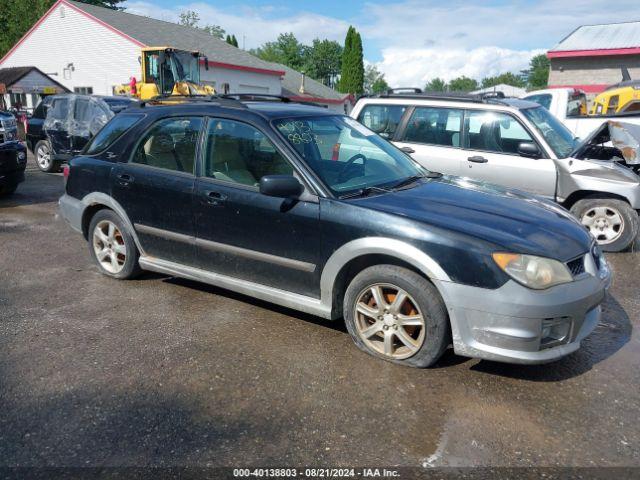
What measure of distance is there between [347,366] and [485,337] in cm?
92

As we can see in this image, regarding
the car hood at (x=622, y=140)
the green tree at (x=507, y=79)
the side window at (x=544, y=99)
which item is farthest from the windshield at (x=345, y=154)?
the green tree at (x=507, y=79)

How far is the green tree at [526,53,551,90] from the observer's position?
115500mm

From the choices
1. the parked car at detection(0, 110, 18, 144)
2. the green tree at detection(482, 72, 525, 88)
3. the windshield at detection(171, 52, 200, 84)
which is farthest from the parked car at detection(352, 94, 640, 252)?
the green tree at detection(482, 72, 525, 88)

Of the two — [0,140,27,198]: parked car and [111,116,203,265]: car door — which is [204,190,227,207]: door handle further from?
[0,140,27,198]: parked car

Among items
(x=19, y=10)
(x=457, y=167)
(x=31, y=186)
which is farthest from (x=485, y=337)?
(x=19, y=10)

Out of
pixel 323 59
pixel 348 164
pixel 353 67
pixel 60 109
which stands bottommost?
pixel 348 164

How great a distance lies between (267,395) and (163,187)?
6.99ft

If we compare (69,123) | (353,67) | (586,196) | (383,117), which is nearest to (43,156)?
(69,123)

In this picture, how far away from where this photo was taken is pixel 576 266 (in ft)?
11.1

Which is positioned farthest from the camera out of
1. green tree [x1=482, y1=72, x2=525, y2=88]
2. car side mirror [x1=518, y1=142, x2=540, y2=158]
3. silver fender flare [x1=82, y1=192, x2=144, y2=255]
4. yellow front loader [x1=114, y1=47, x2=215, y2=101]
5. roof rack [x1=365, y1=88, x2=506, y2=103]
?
green tree [x1=482, y1=72, x2=525, y2=88]

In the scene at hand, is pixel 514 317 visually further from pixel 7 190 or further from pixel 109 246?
pixel 7 190

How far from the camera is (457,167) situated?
6910 millimetres

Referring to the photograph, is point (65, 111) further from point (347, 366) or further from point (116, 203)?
point (347, 366)

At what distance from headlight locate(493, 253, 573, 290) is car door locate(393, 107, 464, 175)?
3871 mm
